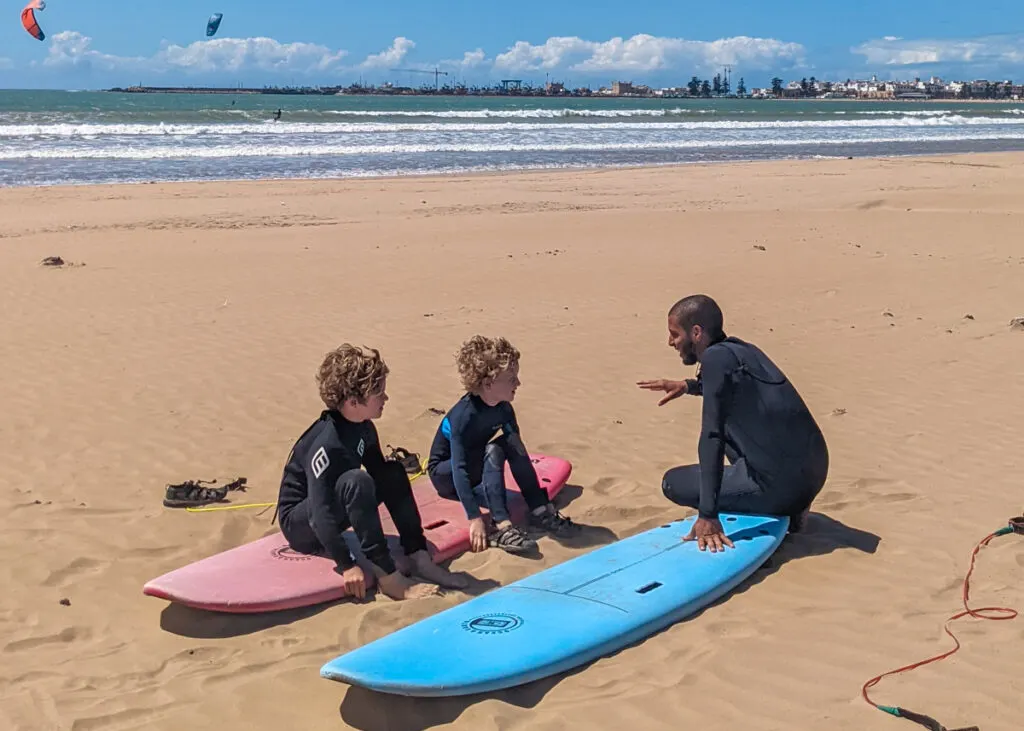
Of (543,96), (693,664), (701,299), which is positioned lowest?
(693,664)

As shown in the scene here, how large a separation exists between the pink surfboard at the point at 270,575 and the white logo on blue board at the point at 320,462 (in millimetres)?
Result: 420

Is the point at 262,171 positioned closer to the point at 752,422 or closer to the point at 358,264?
the point at 358,264

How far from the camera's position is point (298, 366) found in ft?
25.7

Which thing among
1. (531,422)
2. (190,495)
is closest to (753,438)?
(531,422)

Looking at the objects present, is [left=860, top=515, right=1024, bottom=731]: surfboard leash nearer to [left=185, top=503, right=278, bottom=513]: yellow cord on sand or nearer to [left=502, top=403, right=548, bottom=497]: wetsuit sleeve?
[left=502, top=403, right=548, bottom=497]: wetsuit sleeve

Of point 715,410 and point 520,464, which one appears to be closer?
point 715,410

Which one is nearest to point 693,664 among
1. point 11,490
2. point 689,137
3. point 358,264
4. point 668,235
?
point 11,490

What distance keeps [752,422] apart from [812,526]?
2.56 ft


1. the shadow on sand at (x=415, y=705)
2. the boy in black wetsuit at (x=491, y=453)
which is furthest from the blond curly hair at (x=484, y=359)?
the shadow on sand at (x=415, y=705)

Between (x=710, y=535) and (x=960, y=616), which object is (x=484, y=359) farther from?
(x=960, y=616)

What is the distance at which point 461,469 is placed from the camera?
4758 millimetres

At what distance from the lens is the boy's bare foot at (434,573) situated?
4250 millimetres

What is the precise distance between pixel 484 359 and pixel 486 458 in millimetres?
511

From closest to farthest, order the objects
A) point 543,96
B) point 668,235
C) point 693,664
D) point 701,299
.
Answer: point 693,664, point 701,299, point 668,235, point 543,96
